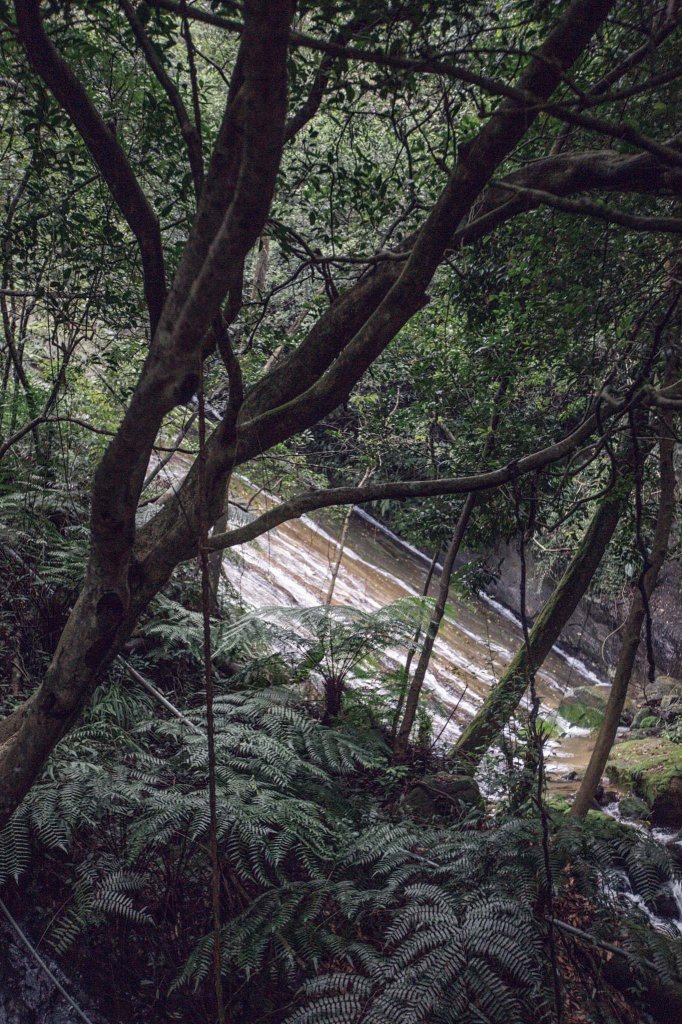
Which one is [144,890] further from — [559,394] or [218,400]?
[218,400]

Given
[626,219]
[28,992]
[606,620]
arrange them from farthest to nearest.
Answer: [606,620] → [28,992] → [626,219]

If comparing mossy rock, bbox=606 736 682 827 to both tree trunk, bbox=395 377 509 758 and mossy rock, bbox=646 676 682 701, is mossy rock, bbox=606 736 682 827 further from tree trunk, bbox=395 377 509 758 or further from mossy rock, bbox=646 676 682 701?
tree trunk, bbox=395 377 509 758

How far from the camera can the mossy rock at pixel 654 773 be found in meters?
7.41

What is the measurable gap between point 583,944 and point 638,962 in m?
0.22

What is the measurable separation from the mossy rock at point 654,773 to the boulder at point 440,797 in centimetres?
356

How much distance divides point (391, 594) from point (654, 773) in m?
5.48

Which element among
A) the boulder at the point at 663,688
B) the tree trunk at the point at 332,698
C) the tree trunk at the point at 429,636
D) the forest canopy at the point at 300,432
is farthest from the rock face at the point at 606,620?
the forest canopy at the point at 300,432

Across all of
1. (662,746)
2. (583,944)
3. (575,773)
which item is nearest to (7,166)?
(583,944)

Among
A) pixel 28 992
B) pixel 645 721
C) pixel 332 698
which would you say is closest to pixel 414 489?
pixel 28 992

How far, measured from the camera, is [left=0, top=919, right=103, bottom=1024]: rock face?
2557mm

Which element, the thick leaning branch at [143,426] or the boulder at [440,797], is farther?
the boulder at [440,797]

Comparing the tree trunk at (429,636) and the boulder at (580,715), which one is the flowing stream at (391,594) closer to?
the boulder at (580,715)

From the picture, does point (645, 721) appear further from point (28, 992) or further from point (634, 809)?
point (28, 992)

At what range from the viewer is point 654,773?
26.0 ft
